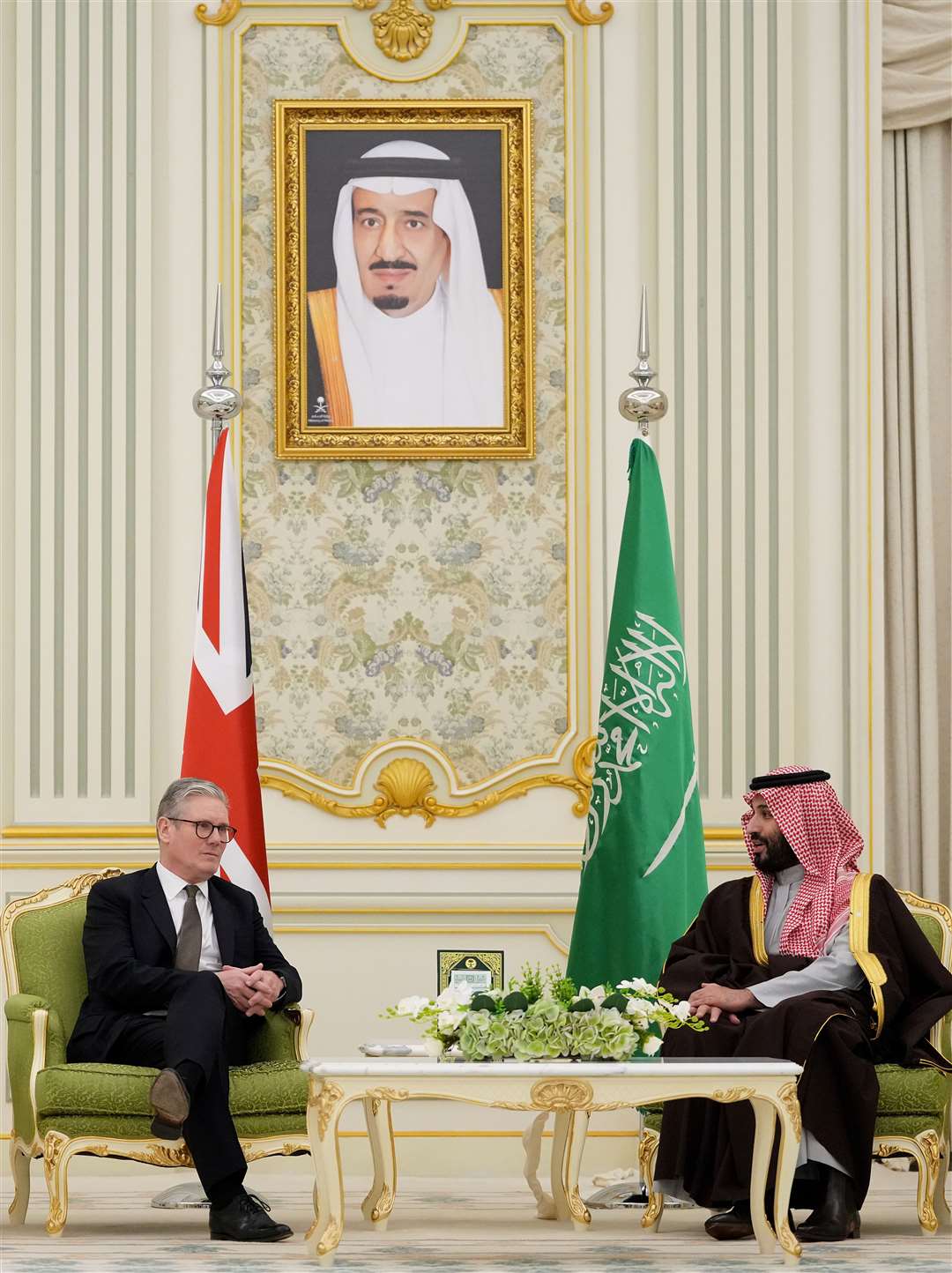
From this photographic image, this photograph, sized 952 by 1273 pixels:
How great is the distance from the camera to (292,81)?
6.48 metres

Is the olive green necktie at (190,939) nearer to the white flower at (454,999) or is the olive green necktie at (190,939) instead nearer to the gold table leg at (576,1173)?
the white flower at (454,999)

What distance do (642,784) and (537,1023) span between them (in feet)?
5.26

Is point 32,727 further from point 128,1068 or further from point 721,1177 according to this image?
point 721,1177

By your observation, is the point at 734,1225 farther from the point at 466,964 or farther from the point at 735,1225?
the point at 466,964

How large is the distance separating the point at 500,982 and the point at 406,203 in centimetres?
279

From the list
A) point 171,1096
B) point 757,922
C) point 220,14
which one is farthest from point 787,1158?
point 220,14

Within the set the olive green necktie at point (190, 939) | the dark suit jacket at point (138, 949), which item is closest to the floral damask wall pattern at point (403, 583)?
the dark suit jacket at point (138, 949)

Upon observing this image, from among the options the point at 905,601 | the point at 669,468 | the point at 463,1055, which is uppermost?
the point at 669,468

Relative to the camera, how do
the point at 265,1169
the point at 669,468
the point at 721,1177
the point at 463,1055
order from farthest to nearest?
the point at 669,468 < the point at 265,1169 < the point at 721,1177 < the point at 463,1055

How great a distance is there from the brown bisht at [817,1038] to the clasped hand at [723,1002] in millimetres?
29

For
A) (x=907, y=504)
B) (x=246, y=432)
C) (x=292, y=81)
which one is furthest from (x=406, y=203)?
(x=907, y=504)

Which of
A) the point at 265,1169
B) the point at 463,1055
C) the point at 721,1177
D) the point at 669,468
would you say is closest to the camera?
the point at 463,1055

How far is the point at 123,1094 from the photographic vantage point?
4.44 metres

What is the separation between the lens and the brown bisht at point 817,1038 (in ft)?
14.5
